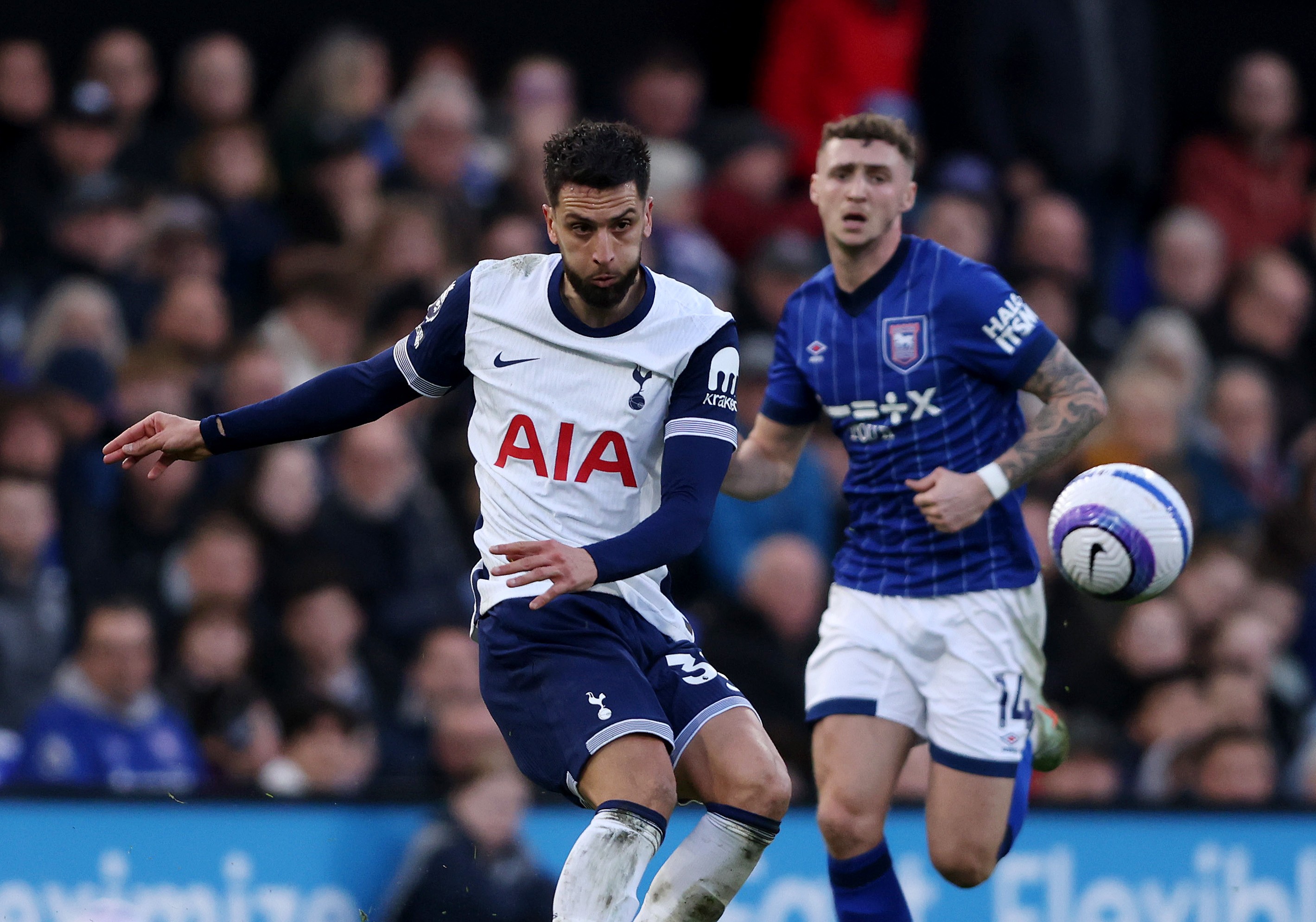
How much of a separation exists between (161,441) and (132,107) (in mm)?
4699

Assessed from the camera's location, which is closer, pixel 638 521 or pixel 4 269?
pixel 638 521

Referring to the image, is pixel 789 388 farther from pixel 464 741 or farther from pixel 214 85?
pixel 214 85

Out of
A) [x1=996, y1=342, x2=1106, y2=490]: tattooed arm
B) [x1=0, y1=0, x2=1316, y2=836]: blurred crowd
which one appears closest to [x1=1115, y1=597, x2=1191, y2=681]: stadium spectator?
[x1=0, y1=0, x2=1316, y2=836]: blurred crowd

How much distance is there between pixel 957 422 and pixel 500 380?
5.62 feet

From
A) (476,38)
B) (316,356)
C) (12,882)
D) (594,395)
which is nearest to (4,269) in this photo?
(316,356)

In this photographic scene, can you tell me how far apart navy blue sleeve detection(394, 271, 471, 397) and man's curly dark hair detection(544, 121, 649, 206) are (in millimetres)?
439

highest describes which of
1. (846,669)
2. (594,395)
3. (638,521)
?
(594,395)

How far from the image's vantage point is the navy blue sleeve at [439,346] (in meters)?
5.73

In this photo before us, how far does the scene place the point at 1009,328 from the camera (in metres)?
6.46

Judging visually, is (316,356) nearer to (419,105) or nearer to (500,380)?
(419,105)

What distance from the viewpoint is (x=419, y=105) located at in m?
10.3

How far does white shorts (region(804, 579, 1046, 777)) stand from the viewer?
6.54 meters

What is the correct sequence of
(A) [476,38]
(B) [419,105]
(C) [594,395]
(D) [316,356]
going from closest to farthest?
(C) [594,395]
(D) [316,356]
(B) [419,105]
(A) [476,38]

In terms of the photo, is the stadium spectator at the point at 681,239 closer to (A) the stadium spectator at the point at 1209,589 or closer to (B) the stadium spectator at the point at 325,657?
(B) the stadium spectator at the point at 325,657
